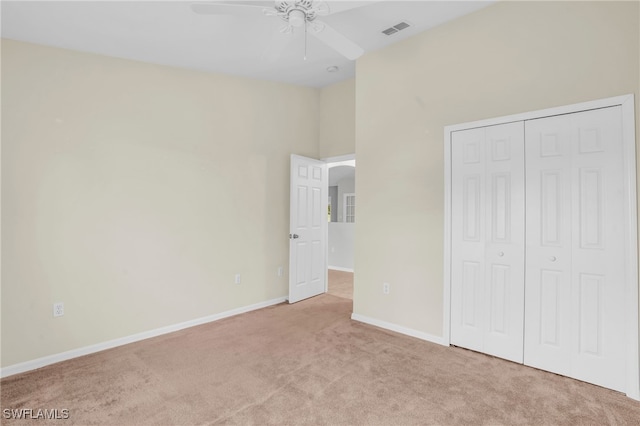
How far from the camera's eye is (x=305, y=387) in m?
2.30

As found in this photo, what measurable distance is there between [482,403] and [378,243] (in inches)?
70.1

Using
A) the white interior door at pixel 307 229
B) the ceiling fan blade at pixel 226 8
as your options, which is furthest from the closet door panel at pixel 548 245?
the white interior door at pixel 307 229

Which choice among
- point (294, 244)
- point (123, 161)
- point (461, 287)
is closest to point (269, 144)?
point (294, 244)

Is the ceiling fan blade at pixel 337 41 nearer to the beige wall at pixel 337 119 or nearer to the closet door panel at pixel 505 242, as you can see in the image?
the closet door panel at pixel 505 242

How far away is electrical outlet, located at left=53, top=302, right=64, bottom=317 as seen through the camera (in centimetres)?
277

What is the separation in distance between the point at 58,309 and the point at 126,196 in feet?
3.76

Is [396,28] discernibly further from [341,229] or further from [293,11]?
[341,229]

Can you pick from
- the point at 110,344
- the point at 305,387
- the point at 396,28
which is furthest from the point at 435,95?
the point at 110,344

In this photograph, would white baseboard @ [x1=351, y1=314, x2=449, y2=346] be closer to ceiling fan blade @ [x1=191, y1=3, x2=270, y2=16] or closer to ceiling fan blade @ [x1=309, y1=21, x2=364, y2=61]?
ceiling fan blade @ [x1=309, y1=21, x2=364, y2=61]

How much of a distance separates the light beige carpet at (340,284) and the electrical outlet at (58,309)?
3.35 m

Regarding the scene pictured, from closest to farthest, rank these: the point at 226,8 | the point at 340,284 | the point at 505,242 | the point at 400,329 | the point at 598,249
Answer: the point at 226,8 → the point at 598,249 → the point at 505,242 → the point at 400,329 → the point at 340,284

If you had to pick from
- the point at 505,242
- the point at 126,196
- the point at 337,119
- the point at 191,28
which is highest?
the point at 191,28

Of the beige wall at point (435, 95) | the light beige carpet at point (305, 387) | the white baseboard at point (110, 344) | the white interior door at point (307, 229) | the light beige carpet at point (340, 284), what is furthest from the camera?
the light beige carpet at point (340, 284)

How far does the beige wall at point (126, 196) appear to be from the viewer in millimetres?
2639
